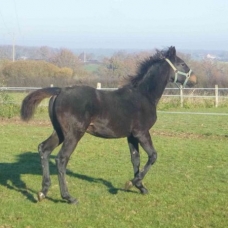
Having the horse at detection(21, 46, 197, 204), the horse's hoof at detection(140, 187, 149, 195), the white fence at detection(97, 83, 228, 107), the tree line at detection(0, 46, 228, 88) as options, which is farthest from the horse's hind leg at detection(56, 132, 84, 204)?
the tree line at detection(0, 46, 228, 88)

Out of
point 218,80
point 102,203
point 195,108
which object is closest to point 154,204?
point 102,203

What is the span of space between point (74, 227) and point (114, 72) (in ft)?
118

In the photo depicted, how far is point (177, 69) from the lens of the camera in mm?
8156

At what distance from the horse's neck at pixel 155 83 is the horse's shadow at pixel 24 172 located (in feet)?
5.32

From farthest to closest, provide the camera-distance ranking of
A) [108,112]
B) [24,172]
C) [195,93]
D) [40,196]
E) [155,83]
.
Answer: [195,93], [24,172], [155,83], [108,112], [40,196]

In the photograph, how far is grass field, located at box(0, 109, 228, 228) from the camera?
6.20 metres

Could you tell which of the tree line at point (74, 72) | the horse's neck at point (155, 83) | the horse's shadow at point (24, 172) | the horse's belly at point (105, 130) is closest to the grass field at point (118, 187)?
the horse's shadow at point (24, 172)

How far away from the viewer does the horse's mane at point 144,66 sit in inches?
312

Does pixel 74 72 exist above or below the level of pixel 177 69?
below

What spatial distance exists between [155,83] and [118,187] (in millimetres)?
1824

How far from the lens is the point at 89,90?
7277mm

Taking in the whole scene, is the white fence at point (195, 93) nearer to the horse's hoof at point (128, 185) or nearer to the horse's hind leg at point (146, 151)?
the horse's hind leg at point (146, 151)

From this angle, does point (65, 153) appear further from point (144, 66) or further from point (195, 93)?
point (195, 93)

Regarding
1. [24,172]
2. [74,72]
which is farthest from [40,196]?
[74,72]
